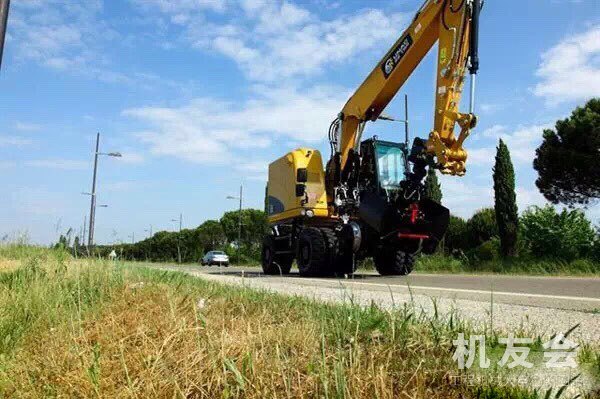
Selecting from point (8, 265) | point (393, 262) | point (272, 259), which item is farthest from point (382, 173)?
point (8, 265)

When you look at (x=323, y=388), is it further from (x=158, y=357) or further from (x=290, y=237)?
(x=290, y=237)

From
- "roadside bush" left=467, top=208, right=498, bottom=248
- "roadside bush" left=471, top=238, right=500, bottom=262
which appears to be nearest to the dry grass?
"roadside bush" left=471, top=238, right=500, bottom=262

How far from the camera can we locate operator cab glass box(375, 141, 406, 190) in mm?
11789

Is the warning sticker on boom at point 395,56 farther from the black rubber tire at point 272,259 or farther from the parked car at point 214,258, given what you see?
the parked car at point 214,258

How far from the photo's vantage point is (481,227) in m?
32.4

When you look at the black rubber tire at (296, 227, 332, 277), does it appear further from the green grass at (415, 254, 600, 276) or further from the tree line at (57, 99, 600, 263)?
the green grass at (415, 254, 600, 276)

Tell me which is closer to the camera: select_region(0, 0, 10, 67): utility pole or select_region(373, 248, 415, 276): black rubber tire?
select_region(0, 0, 10, 67): utility pole

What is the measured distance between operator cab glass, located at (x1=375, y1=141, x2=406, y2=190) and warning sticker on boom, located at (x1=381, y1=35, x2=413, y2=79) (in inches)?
72.0

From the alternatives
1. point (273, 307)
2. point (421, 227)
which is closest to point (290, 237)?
point (421, 227)

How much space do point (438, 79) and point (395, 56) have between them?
5.32 ft

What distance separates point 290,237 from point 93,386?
1144cm

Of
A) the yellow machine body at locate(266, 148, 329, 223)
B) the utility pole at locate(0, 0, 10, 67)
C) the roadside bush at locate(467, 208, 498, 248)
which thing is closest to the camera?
the utility pole at locate(0, 0, 10, 67)

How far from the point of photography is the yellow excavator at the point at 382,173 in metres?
11.0

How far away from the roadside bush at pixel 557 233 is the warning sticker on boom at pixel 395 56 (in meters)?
9.89
